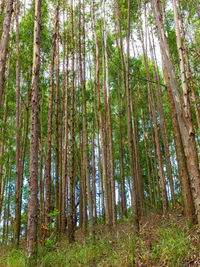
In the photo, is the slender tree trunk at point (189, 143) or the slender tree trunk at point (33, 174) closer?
the slender tree trunk at point (189, 143)

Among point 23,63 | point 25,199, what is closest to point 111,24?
point 23,63

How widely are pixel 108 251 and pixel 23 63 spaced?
709 cm

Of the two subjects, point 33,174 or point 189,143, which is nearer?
point 189,143

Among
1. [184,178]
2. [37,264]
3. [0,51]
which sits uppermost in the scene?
[0,51]

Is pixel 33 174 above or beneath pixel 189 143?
beneath

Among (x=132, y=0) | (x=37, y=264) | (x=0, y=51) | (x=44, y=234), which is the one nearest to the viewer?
(x=37, y=264)

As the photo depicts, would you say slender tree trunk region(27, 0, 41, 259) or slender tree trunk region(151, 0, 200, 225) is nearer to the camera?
slender tree trunk region(151, 0, 200, 225)

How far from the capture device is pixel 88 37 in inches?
421

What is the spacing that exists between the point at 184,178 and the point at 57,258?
279cm

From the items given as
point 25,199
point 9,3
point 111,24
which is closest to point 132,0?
point 111,24

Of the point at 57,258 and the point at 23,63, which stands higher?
the point at 23,63

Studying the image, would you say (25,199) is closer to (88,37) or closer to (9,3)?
(88,37)

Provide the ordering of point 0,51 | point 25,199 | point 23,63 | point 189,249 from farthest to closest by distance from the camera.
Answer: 1. point 25,199
2. point 23,63
3. point 0,51
4. point 189,249

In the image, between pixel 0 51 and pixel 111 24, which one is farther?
pixel 111 24
